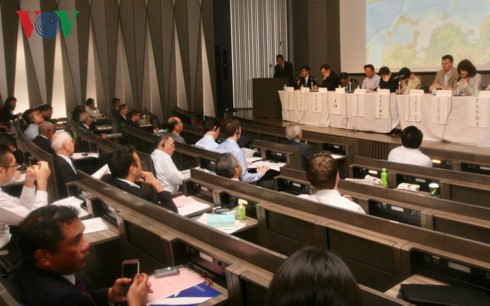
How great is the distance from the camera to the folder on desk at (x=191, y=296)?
2.13m

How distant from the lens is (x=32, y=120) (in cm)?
702

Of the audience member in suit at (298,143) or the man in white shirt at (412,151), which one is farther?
the audience member in suit at (298,143)

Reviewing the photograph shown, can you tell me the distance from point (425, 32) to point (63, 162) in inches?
295

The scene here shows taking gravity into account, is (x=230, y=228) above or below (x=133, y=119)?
below

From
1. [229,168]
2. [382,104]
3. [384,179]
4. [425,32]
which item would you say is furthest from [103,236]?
[425,32]

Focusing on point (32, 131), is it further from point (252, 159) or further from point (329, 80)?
point (329, 80)

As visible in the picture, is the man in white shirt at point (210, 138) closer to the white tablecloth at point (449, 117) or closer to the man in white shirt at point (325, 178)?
the man in white shirt at point (325, 178)

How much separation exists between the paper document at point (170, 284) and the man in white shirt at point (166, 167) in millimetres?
2146

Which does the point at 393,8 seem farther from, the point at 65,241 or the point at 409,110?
the point at 65,241

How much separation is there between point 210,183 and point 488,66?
6.58 meters

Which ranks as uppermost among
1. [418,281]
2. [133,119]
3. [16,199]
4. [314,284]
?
[133,119]

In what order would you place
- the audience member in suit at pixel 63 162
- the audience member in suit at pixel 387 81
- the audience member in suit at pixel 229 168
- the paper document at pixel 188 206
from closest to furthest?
1. the paper document at pixel 188 206
2. the audience member in suit at pixel 229 168
3. the audience member in suit at pixel 63 162
4. the audience member in suit at pixel 387 81

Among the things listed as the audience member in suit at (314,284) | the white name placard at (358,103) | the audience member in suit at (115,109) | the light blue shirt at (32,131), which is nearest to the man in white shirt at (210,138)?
the light blue shirt at (32,131)

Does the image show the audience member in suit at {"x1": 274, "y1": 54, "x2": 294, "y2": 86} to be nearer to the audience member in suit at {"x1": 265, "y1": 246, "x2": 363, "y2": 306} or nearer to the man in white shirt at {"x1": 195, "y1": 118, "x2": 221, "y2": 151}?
the man in white shirt at {"x1": 195, "y1": 118, "x2": 221, "y2": 151}
